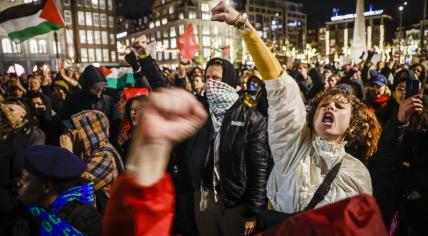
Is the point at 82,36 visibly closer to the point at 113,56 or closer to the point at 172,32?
the point at 113,56

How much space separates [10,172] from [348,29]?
426 ft

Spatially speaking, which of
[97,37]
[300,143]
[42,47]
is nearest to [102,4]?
[97,37]

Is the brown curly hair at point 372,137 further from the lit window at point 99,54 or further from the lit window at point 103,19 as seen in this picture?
the lit window at point 103,19

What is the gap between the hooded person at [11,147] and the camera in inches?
92.9

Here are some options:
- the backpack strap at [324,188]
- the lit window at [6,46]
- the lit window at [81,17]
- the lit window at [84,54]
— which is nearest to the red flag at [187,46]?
the backpack strap at [324,188]

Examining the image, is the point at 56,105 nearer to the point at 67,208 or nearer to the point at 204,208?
the point at 204,208

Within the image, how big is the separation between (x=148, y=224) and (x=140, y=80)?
4.65 metres

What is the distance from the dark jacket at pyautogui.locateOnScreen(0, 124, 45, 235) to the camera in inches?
91.8

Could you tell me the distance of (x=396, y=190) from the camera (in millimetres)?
2711

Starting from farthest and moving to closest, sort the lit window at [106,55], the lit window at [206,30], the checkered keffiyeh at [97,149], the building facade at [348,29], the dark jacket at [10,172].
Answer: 1. the building facade at [348,29]
2. the lit window at [206,30]
3. the lit window at [106,55]
4. the checkered keffiyeh at [97,149]
5. the dark jacket at [10,172]

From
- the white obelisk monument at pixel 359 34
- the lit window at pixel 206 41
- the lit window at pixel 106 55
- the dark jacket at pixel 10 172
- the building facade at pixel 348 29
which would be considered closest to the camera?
the dark jacket at pixel 10 172

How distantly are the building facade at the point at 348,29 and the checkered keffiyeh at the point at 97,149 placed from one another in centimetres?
Result: 10600

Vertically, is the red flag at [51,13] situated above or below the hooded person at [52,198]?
above

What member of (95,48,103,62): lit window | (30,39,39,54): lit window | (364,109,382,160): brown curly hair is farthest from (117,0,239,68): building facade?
(364,109,382,160): brown curly hair
